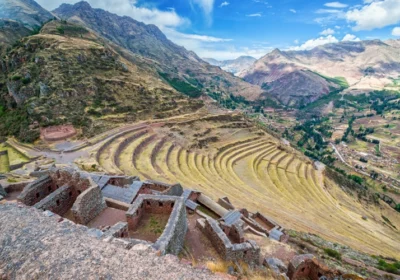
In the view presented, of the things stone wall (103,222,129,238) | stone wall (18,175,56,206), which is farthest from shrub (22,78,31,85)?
stone wall (103,222,129,238)

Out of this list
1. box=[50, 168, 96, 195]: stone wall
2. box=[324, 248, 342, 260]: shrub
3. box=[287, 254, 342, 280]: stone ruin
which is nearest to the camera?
box=[287, 254, 342, 280]: stone ruin

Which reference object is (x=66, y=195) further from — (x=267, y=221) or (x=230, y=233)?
(x=267, y=221)

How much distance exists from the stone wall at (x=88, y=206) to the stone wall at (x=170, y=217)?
215 cm

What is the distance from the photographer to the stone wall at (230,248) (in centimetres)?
1227

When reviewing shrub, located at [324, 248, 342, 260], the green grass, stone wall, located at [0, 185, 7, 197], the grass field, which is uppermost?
the green grass

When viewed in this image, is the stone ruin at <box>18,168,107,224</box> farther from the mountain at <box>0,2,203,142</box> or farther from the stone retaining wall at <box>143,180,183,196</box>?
the mountain at <box>0,2,203,142</box>

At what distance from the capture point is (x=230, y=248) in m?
12.2

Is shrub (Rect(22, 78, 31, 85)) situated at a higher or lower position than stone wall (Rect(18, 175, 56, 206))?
higher

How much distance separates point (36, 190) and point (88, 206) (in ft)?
12.4

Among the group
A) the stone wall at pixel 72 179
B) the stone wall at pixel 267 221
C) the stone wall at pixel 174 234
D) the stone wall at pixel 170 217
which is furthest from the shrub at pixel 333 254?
the stone wall at pixel 72 179

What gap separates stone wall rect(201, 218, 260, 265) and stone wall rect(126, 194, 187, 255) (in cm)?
144

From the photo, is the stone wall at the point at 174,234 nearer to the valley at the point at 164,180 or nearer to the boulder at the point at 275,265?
the valley at the point at 164,180

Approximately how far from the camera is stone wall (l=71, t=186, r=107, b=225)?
1230 centimetres

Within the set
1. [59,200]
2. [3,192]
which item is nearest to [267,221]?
[59,200]
